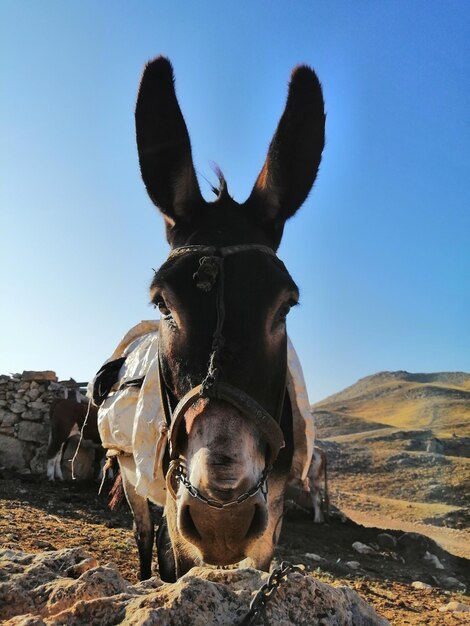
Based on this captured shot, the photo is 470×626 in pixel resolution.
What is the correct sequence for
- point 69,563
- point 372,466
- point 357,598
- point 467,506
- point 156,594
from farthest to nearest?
point 372,466 < point 467,506 < point 69,563 < point 357,598 < point 156,594

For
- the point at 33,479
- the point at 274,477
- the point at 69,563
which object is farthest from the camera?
the point at 33,479

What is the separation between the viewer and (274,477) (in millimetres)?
2814

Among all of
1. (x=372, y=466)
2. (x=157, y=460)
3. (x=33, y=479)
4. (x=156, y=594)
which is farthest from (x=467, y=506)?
(x=156, y=594)

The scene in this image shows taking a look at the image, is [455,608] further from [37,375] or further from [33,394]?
[37,375]

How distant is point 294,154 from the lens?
3123 millimetres

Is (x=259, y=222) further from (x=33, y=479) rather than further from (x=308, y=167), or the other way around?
(x=33, y=479)

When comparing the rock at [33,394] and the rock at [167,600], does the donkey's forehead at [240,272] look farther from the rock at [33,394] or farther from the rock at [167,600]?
the rock at [33,394]

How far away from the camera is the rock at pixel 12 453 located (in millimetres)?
13641

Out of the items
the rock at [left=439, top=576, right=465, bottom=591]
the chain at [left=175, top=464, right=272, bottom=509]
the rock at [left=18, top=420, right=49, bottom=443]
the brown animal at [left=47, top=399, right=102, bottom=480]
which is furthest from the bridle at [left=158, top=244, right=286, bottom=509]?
the rock at [left=18, top=420, right=49, bottom=443]

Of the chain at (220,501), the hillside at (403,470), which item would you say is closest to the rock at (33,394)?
the hillside at (403,470)

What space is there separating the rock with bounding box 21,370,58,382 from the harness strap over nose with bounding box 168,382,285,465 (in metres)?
13.8

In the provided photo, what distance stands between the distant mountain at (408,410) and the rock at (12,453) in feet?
58.6

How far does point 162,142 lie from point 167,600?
2.40 metres

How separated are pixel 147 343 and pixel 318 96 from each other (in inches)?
96.8
